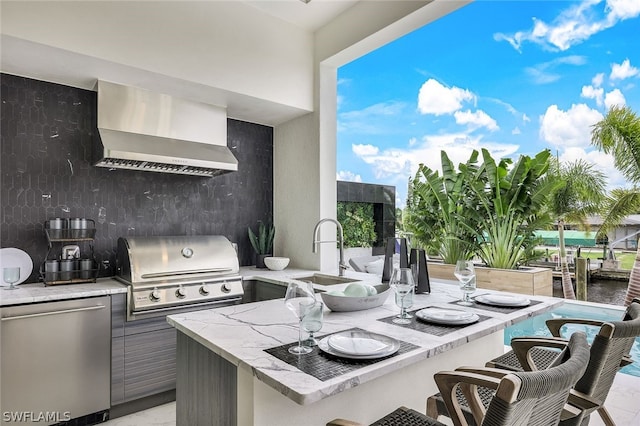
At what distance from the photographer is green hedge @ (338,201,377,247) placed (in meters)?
7.89

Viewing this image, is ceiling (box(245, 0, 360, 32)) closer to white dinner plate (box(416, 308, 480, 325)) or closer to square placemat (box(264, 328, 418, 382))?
white dinner plate (box(416, 308, 480, 325))

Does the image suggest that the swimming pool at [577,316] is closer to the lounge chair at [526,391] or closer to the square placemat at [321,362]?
the lounge chair at [526,391]

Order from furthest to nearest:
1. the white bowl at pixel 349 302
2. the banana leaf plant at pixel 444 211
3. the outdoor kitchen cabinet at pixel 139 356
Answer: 1. the banana leaf plant at pixel 444 211
2. the outdoor kitchen cabinet at pixel 139 356
3. the white bowl at pixel 349 302

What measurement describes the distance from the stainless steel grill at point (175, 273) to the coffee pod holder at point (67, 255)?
219 mm

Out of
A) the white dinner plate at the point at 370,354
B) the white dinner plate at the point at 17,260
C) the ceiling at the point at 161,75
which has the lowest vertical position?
the white dinner plate at the point at 370,354

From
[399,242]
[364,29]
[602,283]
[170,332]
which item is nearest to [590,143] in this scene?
[602,283]

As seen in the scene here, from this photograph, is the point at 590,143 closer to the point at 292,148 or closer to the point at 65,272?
the point at 292,148

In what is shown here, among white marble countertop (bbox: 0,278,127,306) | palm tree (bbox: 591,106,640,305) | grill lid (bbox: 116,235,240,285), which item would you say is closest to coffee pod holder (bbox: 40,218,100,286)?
white marble countertop (bbox: 0,278,127,306)

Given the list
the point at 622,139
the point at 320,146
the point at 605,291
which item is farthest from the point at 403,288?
the point at 605,291

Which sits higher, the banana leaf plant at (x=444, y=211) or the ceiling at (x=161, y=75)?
the ceiling at (x=161, y=75)

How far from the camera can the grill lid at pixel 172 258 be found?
8.70ft

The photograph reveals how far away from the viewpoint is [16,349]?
215cm

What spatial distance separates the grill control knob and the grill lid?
0.08m

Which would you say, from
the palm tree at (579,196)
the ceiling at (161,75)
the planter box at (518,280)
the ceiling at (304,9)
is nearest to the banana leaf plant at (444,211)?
the planter box at (518,280)
